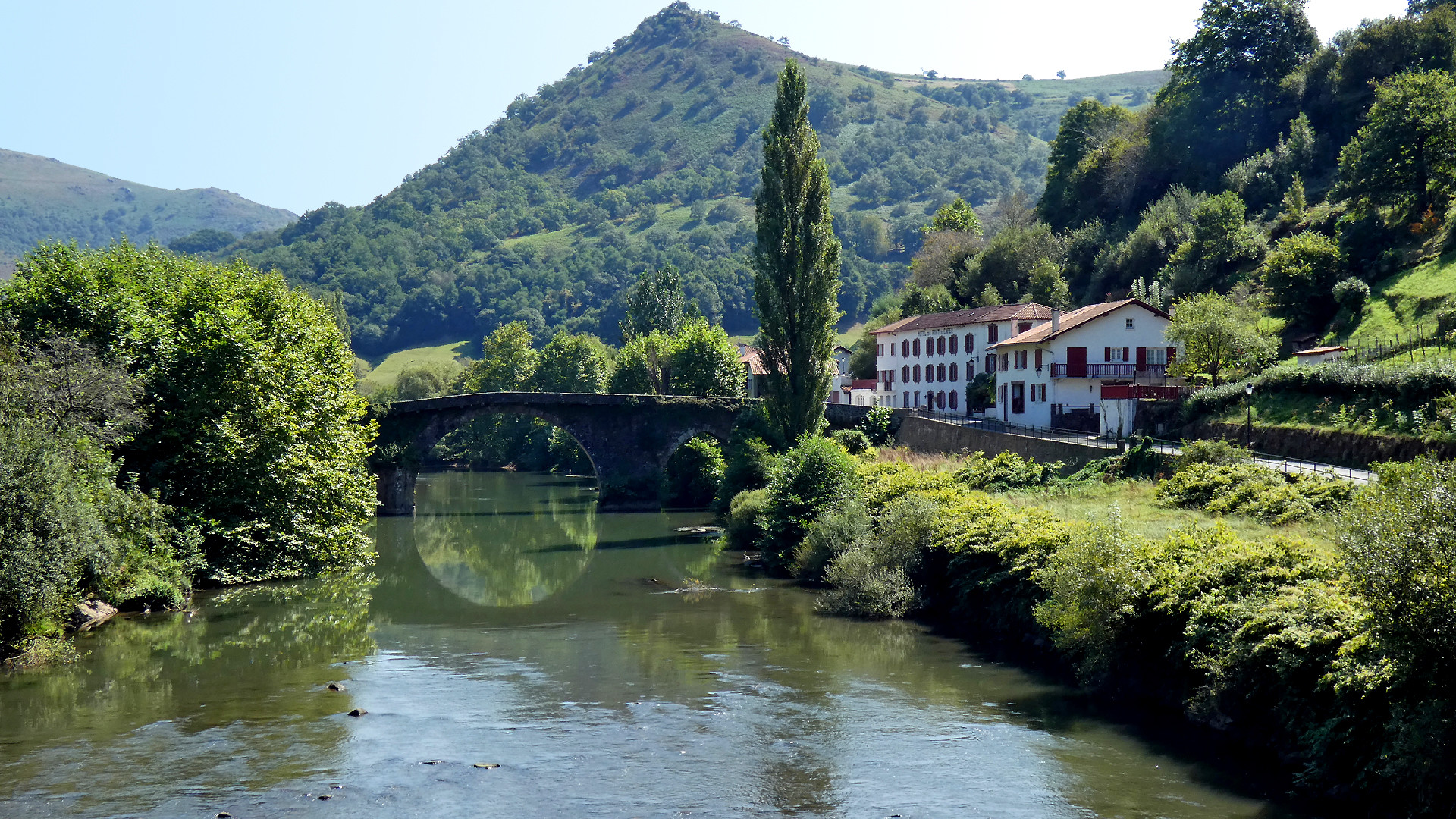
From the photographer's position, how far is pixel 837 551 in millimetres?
36344

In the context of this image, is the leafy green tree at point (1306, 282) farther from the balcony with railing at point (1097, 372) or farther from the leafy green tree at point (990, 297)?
the leafy green tree at point (990, 297)

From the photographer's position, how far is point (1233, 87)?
78125mm

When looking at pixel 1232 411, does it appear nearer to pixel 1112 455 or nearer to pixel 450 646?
pixel 1112 455

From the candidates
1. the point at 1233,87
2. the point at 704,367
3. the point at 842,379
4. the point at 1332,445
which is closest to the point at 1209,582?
the point at 1332,445

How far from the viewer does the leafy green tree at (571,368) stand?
302ft

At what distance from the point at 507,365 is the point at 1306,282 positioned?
68.3 metres

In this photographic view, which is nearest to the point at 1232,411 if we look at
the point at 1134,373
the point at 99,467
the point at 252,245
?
the point at 1134,373

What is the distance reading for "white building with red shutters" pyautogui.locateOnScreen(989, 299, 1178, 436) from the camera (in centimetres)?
5206

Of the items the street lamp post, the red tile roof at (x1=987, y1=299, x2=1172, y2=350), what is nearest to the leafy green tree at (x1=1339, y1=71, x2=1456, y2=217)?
the red tile roof at (x1=987, y1=299, x2=1172, y2=350)

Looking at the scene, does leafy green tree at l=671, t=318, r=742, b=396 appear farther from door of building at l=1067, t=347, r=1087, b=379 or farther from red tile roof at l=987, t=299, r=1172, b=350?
door of building at l=1067, t=347, r=1087, b=379

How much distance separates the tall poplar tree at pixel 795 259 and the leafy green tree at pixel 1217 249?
22.8m

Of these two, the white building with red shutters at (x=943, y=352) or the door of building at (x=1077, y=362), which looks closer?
the door of building at (x=1077, y=362)

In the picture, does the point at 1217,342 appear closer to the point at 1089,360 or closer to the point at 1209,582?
the point at 1089,360

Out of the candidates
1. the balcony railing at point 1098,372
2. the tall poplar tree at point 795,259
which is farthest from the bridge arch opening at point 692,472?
the balcony railing at point 1098,372
